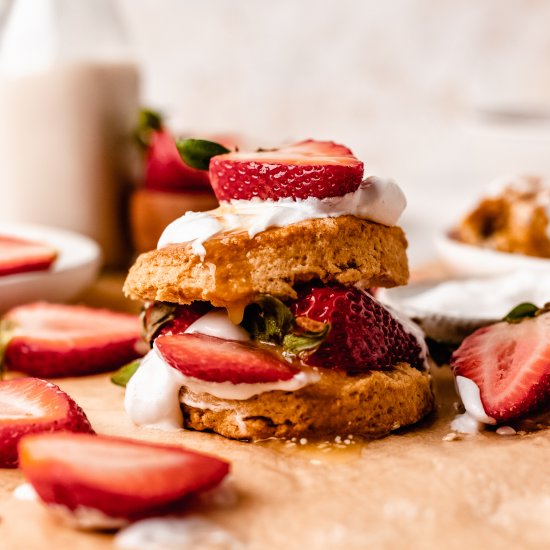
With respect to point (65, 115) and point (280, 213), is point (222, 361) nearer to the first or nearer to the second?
point (280, 213)

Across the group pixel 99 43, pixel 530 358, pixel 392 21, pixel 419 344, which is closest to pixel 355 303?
pixel 419 344

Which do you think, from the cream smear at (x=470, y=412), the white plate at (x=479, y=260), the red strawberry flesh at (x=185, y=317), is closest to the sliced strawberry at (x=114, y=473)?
the red strawberry flesh at (x=185, y=317)

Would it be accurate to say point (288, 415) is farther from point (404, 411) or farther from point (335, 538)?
point (335, 538)

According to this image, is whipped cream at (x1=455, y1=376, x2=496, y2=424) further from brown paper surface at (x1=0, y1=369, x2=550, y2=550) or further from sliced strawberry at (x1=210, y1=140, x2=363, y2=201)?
sliced strawberry at (x1=210, y1=140, x2=363, y2=201)

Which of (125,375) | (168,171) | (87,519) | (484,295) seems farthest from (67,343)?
(168,171)

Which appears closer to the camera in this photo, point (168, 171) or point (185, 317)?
point (185, 317)

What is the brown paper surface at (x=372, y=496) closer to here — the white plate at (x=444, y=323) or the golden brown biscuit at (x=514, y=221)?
the white plate at (x=444, y=323)
